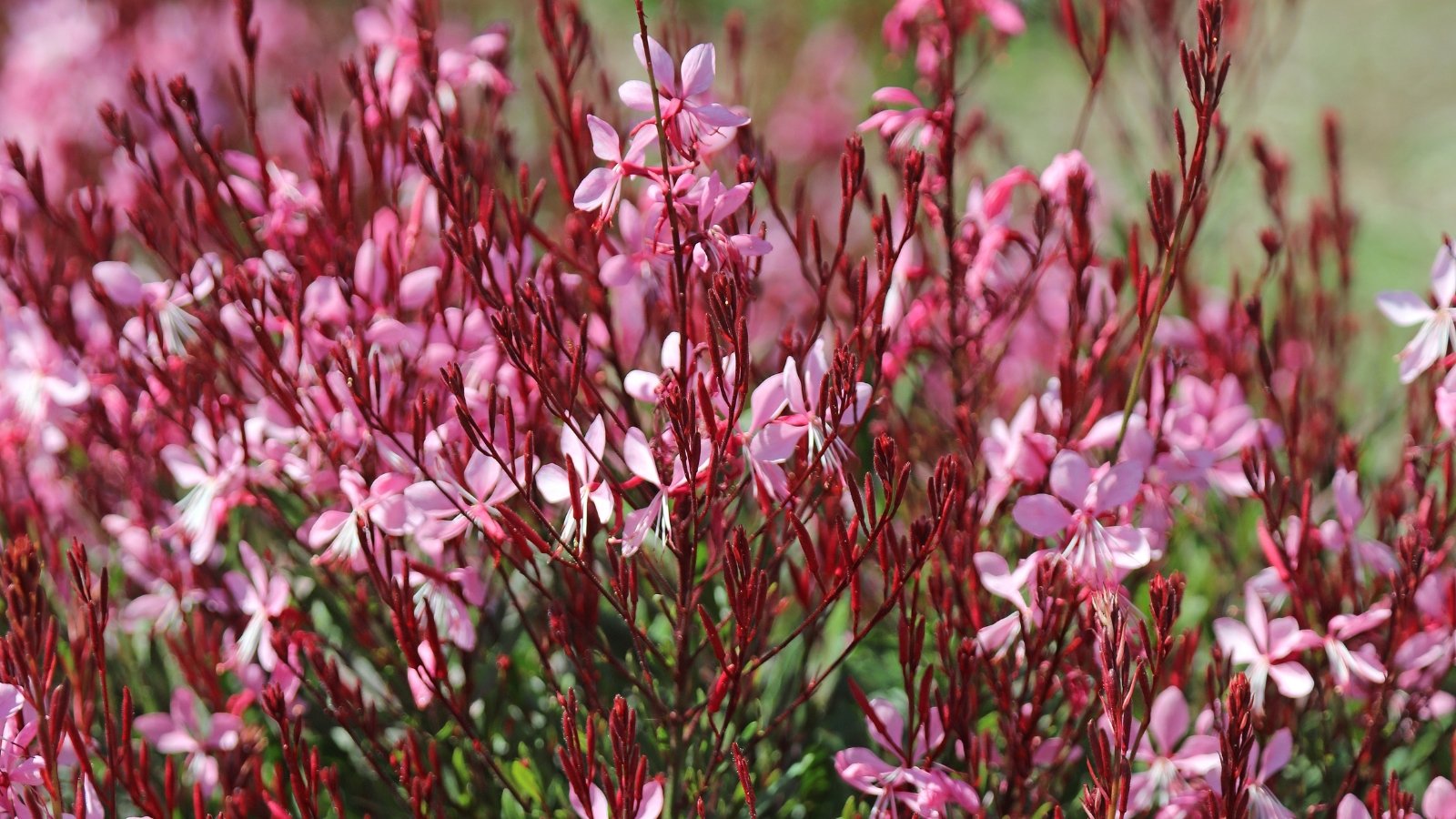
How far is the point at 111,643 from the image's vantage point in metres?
2.15

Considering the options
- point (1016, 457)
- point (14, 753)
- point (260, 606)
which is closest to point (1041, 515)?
point (1016, 457)

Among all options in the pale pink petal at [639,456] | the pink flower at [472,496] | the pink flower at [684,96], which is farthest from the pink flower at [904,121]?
the pink flower at [472,496]

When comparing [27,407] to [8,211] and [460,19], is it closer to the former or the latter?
[8,211]

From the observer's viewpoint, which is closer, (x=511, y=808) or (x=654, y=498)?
(x=654, y=498)

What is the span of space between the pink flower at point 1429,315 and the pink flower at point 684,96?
880mm

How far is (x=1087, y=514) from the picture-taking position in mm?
1389

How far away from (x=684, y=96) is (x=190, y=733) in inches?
43.9

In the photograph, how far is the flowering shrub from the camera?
1.29m

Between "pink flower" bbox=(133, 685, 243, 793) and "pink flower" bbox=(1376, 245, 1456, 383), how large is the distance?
1576 mm

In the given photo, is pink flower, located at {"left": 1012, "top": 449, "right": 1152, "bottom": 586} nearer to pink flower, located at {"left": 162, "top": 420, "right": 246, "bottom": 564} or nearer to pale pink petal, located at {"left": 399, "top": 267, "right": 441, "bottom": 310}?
pale pink petal, located at {"left": 399, "top": 267, "right": 441, "bottom": 310}

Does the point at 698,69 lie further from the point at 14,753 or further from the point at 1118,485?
the point at 14,753

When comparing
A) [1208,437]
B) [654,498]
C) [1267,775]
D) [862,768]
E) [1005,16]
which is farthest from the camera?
[1005,16]

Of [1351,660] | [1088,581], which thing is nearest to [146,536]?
[1088,581]

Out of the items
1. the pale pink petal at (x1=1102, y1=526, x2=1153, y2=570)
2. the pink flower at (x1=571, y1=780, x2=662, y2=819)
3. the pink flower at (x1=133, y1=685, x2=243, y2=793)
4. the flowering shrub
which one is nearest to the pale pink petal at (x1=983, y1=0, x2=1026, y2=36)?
the flowering shrub
